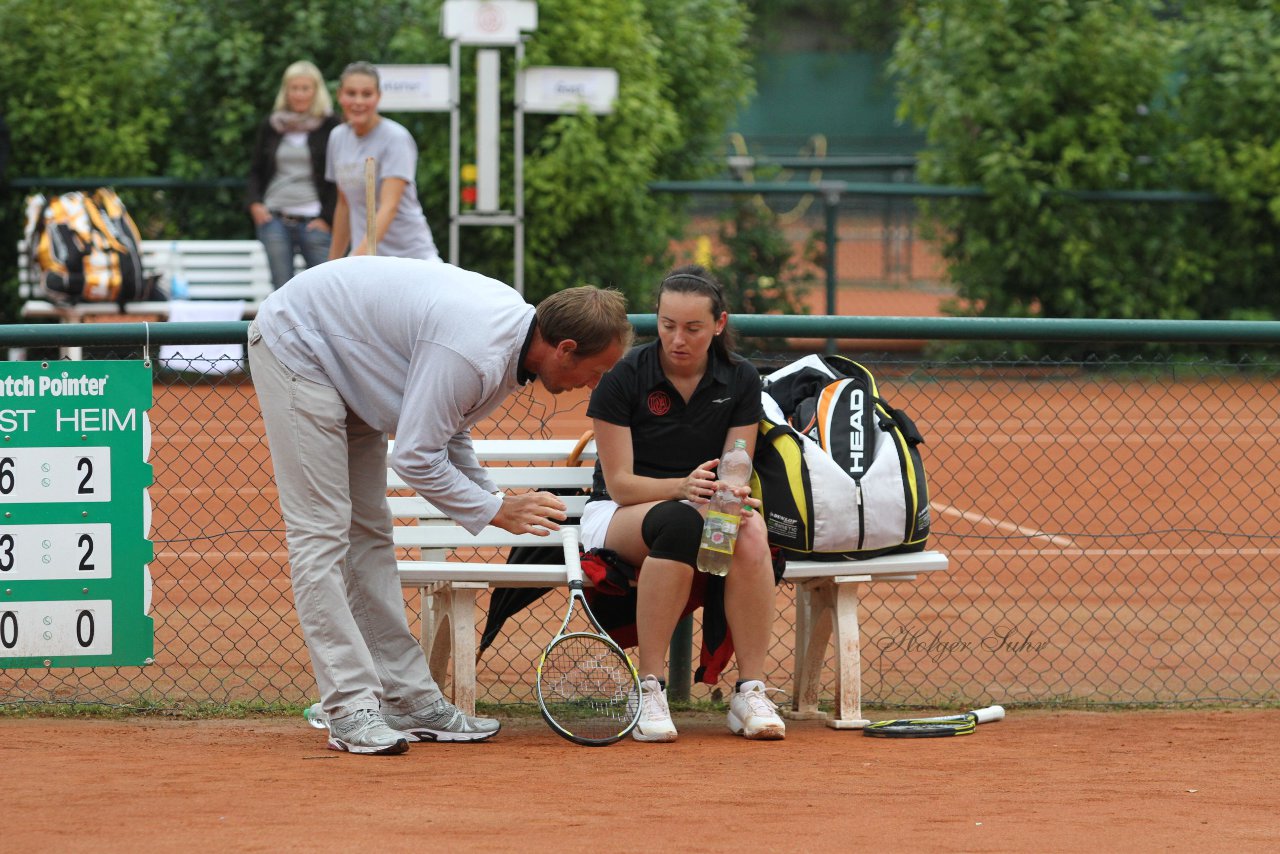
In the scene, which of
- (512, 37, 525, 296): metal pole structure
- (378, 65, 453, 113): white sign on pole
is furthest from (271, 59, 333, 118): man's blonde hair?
(512, 37, 525, 296): metal pole structure

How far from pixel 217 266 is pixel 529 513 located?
31.3 ft

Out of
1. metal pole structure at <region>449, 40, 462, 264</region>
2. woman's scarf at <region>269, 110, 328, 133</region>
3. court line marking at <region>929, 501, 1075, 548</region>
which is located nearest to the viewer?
court line marking at <region>929, 501, 1075, 548</region>

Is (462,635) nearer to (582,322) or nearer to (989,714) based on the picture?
(582,322)

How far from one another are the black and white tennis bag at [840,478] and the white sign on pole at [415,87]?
796cm

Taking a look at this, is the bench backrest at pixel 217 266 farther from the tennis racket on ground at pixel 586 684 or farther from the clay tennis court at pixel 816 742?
the tennis racket on ground at pixel 586 684

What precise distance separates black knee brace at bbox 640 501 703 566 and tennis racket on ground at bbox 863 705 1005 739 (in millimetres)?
804

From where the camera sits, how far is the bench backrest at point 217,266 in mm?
13320

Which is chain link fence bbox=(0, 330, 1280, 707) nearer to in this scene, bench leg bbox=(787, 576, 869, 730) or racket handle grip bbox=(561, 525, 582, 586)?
bench leg bbox=(787, 576, 869, 730)

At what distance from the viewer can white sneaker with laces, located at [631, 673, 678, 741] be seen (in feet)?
16.3

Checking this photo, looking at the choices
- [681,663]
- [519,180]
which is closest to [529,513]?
[681,663]

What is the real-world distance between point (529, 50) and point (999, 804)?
10.0 m

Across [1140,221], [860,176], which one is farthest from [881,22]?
[1140,221]

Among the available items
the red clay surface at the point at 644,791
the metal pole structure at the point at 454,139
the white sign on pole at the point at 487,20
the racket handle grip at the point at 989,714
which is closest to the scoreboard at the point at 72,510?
the red clay surface at the point at 644,791

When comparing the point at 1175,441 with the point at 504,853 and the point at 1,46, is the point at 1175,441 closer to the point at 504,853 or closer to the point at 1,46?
the point at 504,853
